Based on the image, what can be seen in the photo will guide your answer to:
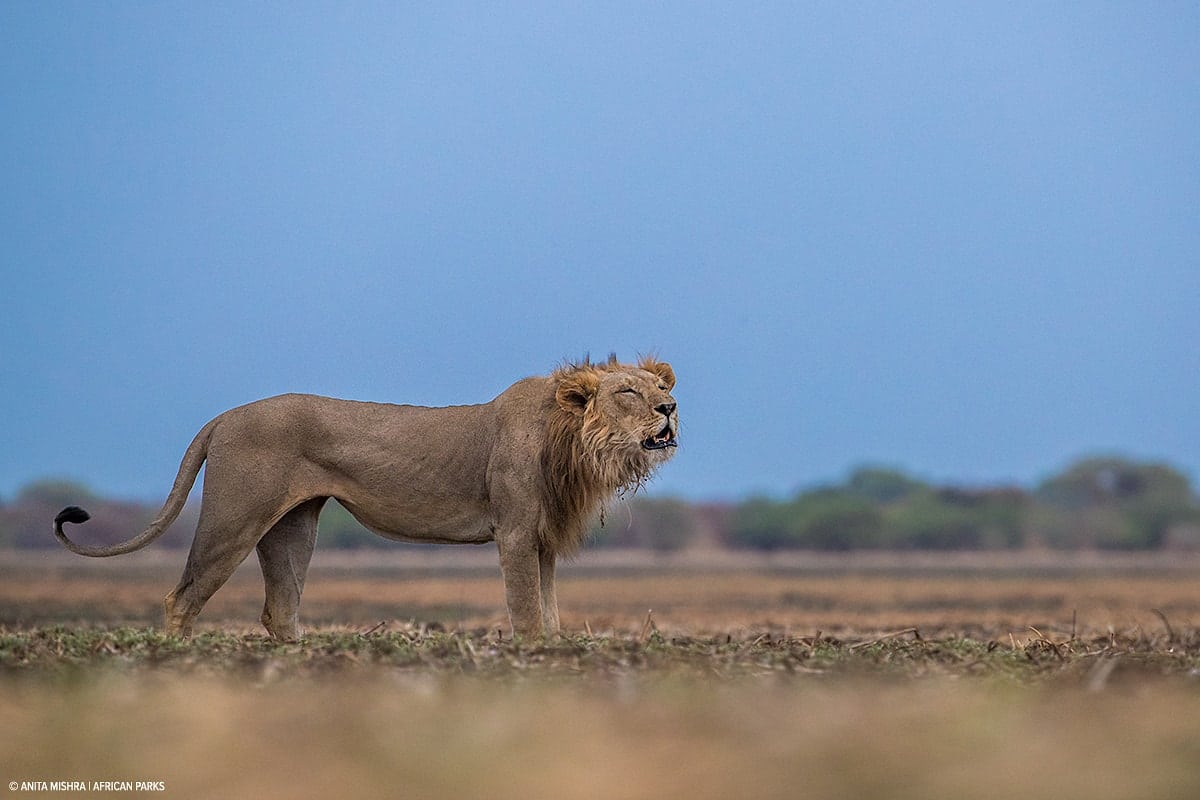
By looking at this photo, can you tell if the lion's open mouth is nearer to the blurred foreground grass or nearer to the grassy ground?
the grassy ground

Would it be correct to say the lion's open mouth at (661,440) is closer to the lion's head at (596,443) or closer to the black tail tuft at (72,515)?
the lion's head at (596,443)

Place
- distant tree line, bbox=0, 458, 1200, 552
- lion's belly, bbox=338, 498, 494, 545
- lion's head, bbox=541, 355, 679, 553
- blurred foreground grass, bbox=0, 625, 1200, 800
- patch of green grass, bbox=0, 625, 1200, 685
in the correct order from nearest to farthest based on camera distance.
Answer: blurred foreground grass, bbox=0, 625, 1200, 800, patch of green grass, bbox=0, 625, 1200, 685, lion's head, bbox=541, 355, 679, 553, lion's belly, bbox=338, 498, 494, 545, distant tree line, bbox=0, 458, 1200, 552

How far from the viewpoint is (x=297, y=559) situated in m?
11.7

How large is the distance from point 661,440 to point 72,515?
434 cm

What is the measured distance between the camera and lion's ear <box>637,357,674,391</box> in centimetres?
1153

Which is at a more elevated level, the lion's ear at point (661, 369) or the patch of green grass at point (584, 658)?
the lion's ear at point (661, 369)

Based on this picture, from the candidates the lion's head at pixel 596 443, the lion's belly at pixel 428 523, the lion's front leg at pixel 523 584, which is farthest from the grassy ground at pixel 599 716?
the lion's head at pixel 596 443

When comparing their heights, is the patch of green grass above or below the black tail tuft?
below

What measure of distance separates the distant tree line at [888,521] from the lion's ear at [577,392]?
58.5 m

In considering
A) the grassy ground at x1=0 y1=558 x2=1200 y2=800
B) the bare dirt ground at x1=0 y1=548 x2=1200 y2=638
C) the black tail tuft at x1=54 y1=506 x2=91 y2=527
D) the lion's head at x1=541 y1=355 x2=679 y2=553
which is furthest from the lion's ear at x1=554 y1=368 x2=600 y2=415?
the black tail tuft at x1=54 y1=506 x2=91 y2=527

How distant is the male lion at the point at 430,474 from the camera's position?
10.9 meters

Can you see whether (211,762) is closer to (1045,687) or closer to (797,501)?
(1045,687)

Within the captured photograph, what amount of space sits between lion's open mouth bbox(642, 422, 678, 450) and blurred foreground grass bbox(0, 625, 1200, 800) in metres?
1.97

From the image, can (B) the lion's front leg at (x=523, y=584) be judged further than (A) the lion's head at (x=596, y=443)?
No
